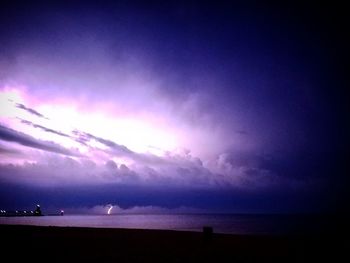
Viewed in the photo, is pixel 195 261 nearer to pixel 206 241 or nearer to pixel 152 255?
pixel 152 255

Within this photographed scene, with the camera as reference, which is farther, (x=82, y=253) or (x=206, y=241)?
(x=206, y=241)

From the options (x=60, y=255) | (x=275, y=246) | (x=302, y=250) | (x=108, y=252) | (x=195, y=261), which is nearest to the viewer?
(x=195, y=261)

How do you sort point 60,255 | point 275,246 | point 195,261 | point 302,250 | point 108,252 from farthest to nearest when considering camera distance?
point 275,246 → point 302,250 → point 108,252 → point 60,255 → point 195,261

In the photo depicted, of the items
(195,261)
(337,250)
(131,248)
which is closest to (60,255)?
(131,248)

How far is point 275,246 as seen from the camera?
770 inches

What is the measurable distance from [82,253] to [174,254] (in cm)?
542

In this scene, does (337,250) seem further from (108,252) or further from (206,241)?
(108,252)

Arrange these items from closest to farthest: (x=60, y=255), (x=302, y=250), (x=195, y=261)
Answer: (x=195, y=261) < (x=60, y=255) < (x=302, y=250)

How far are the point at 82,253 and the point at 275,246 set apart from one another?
1294 centimetres

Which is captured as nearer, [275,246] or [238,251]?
[238,251]

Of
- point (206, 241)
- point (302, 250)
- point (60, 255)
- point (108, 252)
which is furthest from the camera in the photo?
point (206, 241)

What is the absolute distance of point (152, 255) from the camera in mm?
15711

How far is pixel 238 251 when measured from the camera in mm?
17500

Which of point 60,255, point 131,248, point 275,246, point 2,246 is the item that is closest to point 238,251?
point 275,246
